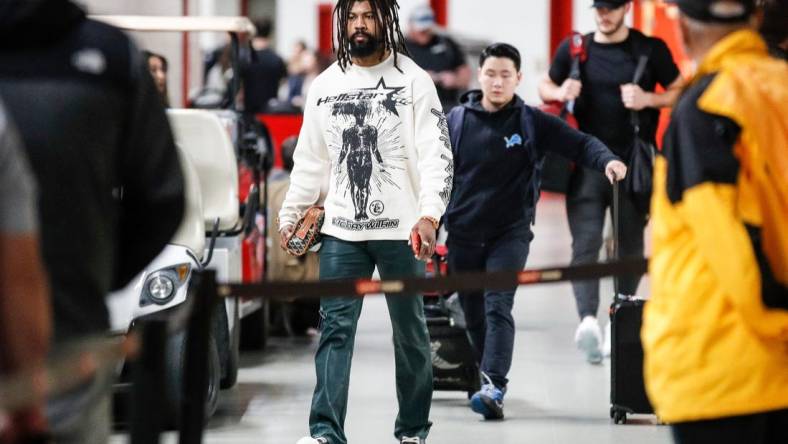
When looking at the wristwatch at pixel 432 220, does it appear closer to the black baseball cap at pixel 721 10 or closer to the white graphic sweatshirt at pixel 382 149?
the white graphic sweatshirt at pixel 382 149

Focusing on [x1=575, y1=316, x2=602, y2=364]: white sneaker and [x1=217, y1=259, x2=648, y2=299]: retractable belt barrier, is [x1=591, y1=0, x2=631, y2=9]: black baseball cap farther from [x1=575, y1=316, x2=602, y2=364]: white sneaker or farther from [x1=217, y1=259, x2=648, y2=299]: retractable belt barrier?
[x1=217, y1=259, x2=648, y2=299]: retractable belt barrier

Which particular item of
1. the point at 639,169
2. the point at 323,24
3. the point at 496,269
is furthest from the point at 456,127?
the point at 323,24

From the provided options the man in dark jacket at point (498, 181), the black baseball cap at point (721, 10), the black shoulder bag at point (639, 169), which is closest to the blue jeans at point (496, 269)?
the man in dark jacket at point (498, 181)

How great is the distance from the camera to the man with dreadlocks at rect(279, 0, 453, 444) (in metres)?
6.14

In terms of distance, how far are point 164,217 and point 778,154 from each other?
→ 1327 mm

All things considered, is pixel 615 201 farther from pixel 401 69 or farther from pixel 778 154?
pixel 778 154

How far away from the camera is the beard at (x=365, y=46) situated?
6.19 m

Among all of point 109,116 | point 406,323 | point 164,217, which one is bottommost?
point 406,323

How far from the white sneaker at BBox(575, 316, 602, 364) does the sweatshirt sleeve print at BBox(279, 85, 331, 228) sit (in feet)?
9.97

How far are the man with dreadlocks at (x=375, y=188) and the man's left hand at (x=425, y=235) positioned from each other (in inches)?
3.1

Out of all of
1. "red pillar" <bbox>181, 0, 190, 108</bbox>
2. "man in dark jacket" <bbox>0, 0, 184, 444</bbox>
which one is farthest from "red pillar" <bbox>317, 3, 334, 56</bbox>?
"man in dark jacket" <bbox>0, 0, 184, 444</bbox>

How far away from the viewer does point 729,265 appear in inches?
135

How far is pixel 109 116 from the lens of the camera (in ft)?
10.7

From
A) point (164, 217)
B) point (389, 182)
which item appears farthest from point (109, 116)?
point (389, 182)
